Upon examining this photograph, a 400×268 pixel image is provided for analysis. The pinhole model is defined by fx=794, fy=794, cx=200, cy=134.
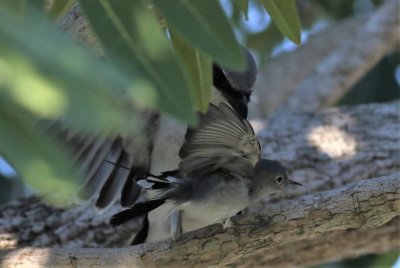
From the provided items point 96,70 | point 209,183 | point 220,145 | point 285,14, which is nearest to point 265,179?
point 209,183

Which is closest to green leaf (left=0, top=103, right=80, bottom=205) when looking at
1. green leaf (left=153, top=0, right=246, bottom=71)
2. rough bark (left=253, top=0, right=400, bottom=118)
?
green leaf (left=153, top=0, right=246, bottom=71)

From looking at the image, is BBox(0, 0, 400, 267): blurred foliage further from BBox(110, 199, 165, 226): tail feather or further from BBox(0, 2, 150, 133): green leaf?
BBox(110, 199, 165, 226): tail feather

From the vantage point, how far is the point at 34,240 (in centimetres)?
316

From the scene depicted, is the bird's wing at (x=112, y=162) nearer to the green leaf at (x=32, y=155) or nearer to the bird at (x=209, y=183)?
the bird at (x=209, y=183)

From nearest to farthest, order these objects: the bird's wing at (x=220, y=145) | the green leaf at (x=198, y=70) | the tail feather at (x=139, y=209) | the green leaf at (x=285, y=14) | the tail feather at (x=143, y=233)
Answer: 1. the green leaf at (x=198, y=70)
2. the green leaf at (x=285, y=14)
3. the bird's wing at (x=220, y=145)
4. the tail feather at (x=139, y=209)
5. the tail feather at (x=143, y=233)

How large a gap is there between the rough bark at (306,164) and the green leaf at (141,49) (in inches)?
68.2

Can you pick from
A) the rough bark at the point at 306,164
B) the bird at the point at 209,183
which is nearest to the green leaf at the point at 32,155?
the bird at the point at 209,183

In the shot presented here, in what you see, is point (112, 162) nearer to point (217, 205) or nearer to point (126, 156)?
point (126, 156)

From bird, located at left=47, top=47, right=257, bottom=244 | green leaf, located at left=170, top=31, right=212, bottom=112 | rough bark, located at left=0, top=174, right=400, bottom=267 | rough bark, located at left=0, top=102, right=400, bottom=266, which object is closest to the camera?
green leaf, located at left=170, top=31, right=212, bottom=112

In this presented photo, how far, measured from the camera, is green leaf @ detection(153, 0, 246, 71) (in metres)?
1.40

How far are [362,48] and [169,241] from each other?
105 inches

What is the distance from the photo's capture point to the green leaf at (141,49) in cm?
131

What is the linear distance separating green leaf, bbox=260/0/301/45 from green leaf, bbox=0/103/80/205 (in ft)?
3.21

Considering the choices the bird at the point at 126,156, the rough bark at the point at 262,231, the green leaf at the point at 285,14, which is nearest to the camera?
the green leaf at the point at 285,14
